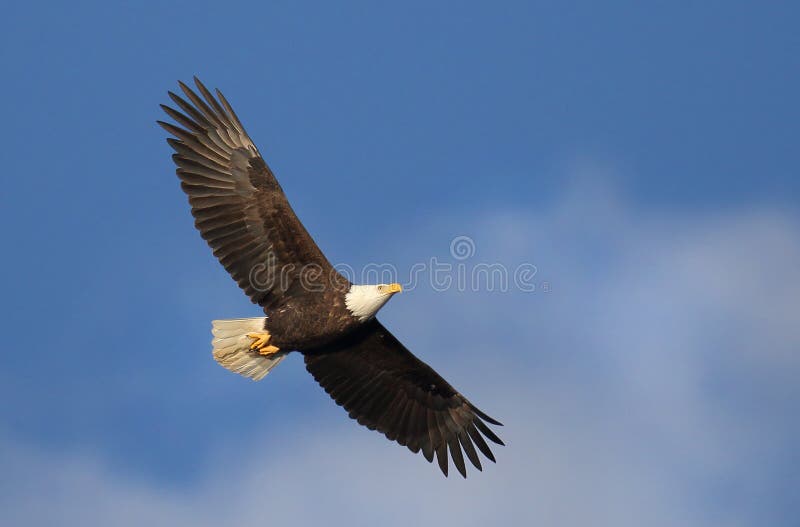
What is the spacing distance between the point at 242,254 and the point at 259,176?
0.90 m

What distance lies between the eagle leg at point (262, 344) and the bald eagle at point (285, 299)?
11mm

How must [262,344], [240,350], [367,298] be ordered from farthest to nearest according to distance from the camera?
[240,350] < [262,344] < [367,298]

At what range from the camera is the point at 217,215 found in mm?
13367

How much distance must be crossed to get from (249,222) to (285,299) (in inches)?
37.0

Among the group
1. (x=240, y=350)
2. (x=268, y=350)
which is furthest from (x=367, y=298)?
(x=240, y=350)

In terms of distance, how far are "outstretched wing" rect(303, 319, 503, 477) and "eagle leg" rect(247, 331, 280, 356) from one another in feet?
1.91

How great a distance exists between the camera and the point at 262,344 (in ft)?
44.5

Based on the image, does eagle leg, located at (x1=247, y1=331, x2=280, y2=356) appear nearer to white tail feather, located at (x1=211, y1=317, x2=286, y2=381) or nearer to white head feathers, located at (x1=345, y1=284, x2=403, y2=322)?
white tail feather, located at (x1=211, y1=317, x2=286, y2=381)

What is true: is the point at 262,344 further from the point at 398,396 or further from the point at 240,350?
the point at 398,396

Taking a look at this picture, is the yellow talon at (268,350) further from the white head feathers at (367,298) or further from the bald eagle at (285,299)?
the white head feathers at (367,298)

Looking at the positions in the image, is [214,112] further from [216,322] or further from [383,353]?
[383,353]

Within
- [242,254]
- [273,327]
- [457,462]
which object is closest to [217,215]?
[242,254]

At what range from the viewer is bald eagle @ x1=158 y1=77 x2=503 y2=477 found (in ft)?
43.6

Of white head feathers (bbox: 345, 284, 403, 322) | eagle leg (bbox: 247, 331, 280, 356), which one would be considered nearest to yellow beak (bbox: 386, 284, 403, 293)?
white head feathers (bbox: 345, 284, 403, 322)
